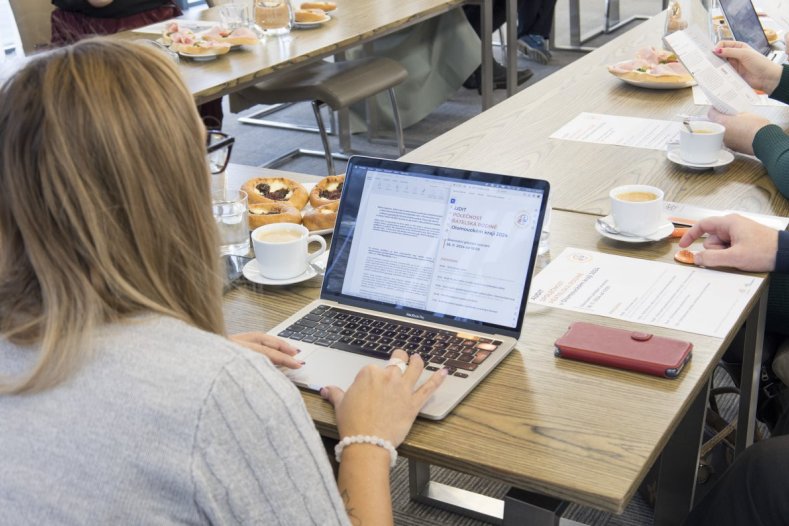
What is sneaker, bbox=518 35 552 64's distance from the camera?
18.6 ft

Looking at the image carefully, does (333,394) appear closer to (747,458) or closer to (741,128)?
(747,458)

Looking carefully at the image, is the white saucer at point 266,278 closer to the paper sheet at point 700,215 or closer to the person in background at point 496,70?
the paper sheet at point 700,215

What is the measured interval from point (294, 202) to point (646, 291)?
0.66 m

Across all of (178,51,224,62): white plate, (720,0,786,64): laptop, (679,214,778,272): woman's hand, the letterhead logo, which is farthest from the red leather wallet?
(178,51,224,62): white plate

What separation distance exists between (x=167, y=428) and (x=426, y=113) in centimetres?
392

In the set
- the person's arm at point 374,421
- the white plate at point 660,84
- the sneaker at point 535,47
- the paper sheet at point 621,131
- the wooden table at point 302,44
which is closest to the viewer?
the person's arm at point 374,421

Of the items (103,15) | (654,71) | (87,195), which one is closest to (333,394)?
(87,195)

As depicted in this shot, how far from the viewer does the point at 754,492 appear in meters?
1.33

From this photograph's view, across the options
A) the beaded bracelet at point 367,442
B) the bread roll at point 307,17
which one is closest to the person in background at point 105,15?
the bread roll at point 307,17

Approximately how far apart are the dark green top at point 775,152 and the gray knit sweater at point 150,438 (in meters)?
1.21

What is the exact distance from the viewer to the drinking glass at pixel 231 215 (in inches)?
62.4

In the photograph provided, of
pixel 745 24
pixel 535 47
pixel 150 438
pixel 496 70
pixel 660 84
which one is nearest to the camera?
pixel 150 438

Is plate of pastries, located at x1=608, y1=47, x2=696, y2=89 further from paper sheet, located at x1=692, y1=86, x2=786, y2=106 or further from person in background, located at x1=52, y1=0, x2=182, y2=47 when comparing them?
person in background, located at x1=52, y1=0, x2=182, y2=47

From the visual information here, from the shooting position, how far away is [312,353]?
1.23 m
